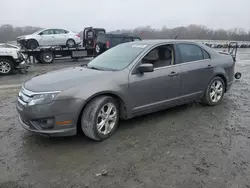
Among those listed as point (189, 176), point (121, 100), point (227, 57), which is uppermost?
point (227, 57)

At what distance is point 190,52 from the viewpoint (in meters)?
4.87

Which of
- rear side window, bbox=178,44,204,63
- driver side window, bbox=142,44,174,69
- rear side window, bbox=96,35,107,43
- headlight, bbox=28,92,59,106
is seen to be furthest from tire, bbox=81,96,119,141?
rear side window, bbox=96,35,107,43

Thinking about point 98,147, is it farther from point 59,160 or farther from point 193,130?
point 193,130

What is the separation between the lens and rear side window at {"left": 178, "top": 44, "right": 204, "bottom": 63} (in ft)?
15.4

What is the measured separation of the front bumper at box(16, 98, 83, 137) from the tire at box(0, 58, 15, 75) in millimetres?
7938

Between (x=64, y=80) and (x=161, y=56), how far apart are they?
1.95 metres

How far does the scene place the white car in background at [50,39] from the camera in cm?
1536

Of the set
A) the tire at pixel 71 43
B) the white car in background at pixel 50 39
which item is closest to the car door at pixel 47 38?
the white car in background at pixel 50 39

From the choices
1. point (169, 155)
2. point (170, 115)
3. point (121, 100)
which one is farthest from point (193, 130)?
point (121, 100)

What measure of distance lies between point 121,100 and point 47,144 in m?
1.35

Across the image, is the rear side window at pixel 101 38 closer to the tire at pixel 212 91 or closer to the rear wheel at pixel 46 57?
the rear wheel at pixel 46 57

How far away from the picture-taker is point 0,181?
105 inches

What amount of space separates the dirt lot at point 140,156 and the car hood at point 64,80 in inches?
34.8

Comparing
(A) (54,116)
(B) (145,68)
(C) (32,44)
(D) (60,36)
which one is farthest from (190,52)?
(D) (60,36)
